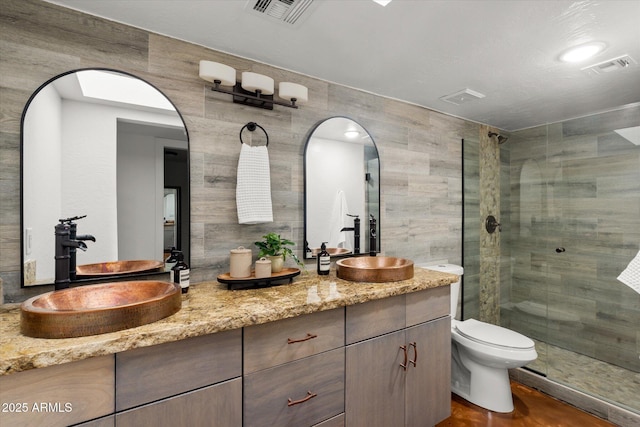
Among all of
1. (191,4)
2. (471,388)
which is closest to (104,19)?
(191,4)

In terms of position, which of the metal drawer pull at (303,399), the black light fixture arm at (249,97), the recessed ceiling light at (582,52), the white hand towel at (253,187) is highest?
the recessed ceiling light at (582,52)

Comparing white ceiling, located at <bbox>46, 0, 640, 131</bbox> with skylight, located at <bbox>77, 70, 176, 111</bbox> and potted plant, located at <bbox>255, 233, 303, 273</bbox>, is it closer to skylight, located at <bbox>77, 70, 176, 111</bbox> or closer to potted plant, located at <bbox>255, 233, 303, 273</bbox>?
skylight, located at <bbox>77, 70, 176, 111</bbox>

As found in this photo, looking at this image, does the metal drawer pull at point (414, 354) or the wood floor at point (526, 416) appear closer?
the metal drawer pull at point (414, 354)

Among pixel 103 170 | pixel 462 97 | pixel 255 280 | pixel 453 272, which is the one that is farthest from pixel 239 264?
pixel 462 97

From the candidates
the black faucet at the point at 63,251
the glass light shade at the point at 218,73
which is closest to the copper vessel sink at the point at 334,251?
the glass light shade at the point at 218,73

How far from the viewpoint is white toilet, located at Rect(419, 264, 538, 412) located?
2.11m

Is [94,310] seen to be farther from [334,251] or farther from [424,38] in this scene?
[424,38]

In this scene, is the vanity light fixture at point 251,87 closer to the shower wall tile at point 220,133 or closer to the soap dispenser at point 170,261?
the shower wall tile at point 220,133

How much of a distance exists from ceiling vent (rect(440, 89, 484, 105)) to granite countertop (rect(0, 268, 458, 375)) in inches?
56.0

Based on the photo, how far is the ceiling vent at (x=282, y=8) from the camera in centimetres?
140

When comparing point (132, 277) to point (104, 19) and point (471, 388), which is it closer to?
point (104, 19)

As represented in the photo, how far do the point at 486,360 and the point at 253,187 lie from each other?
1.99m

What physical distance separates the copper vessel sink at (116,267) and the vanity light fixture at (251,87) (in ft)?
3.31

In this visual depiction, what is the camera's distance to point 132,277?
1.58 metres
